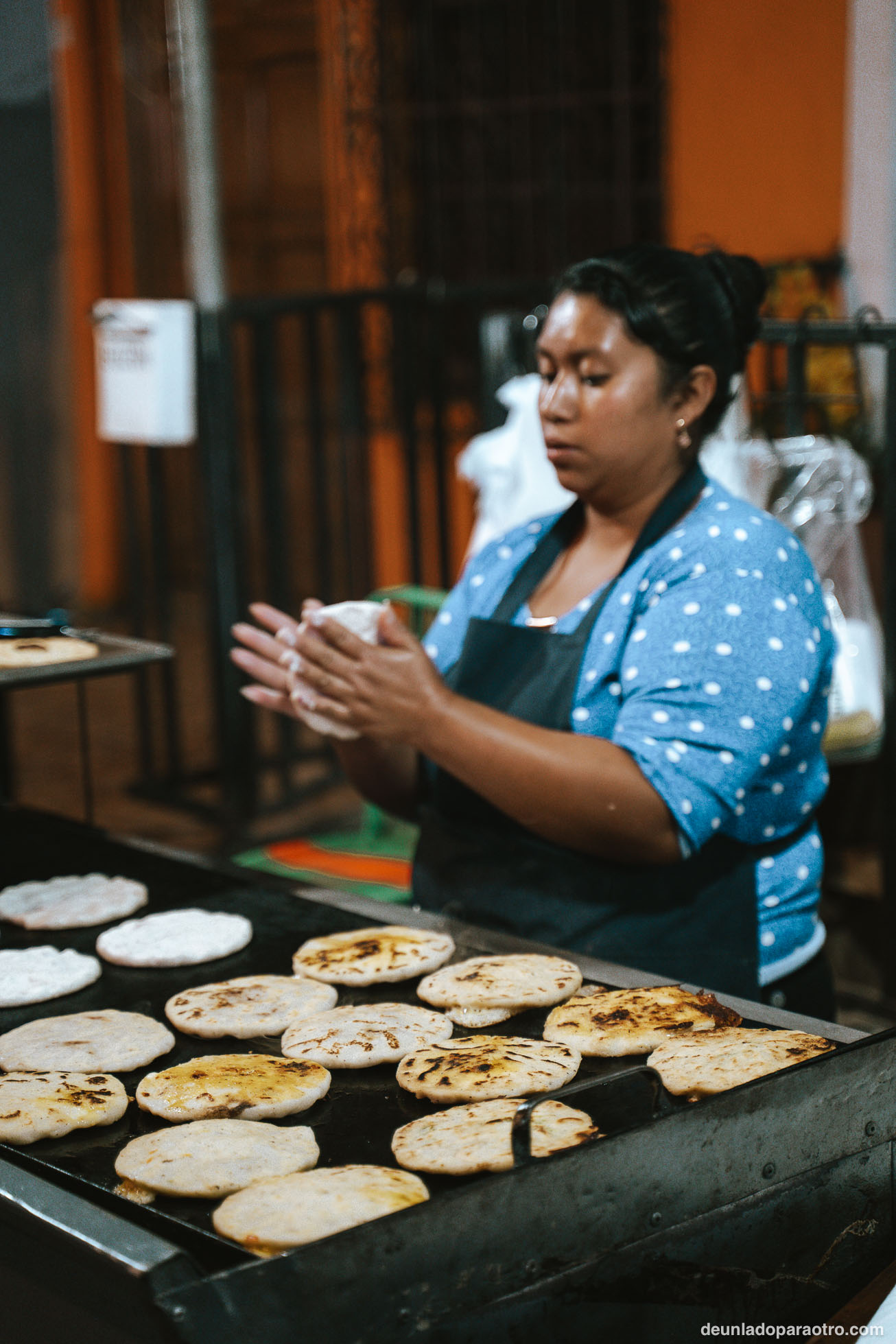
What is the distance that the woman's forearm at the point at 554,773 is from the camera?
Result: 173 cm

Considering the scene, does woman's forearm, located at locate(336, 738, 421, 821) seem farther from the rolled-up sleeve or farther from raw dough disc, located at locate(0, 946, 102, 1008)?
raw dough disc, located at locate(0, 946, 102, 1008)

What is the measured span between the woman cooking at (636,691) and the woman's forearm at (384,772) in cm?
9

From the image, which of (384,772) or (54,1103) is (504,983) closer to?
(54,1103)

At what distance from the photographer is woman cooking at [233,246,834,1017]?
174 cm

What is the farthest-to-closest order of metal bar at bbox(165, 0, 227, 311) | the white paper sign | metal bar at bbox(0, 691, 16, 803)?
1. the white paper sign
2. metal bar at bbox(165, 0, 227, 311)
3. metal bar at bbox(0, 691, 16, 803)

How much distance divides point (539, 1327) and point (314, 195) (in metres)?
7.06

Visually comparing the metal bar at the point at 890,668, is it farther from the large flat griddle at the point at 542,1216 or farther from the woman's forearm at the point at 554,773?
the large flat griddle at the point at 542,1216

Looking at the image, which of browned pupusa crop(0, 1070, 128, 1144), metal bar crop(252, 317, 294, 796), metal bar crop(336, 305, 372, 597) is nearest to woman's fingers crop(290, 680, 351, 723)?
browned pupusa crop(0, 1070, 128, 1144)

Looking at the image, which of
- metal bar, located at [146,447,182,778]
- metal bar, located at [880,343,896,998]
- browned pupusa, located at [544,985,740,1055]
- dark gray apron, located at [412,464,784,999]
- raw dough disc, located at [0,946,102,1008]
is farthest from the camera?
metal bar, located at [146,447,182,778]

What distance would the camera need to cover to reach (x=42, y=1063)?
4.83 ft

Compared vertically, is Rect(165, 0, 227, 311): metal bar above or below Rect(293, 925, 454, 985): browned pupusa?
above

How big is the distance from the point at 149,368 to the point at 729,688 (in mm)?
2723

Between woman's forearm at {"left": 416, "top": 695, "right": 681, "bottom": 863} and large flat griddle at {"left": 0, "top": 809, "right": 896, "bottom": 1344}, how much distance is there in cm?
30

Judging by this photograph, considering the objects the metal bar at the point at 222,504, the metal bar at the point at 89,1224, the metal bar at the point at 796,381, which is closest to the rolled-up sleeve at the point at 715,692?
the metal bar at the point at 89,1224
